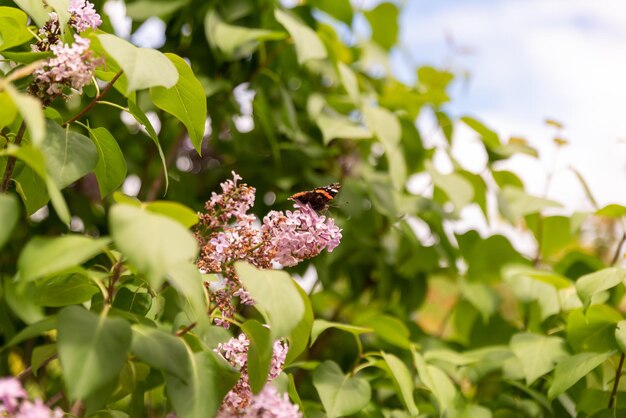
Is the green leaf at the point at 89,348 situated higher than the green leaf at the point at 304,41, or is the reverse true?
the green leaf at the point at 89,348

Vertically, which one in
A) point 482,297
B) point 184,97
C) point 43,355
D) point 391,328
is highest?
point 184,97

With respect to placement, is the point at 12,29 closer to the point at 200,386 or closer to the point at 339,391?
the point at 200,386

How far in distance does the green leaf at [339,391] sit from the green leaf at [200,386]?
25 cm

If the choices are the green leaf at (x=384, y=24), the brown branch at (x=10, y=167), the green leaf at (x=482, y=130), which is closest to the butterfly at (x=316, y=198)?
the brown branch at (x=10, y=167)

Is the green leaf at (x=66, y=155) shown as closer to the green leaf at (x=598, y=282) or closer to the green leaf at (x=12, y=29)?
the green leaf at (x=12, y=29)

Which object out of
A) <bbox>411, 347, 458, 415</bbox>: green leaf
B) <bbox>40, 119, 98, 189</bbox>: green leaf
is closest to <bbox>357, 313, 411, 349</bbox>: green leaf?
<bbox>411, 347, 458, 415</bbox>: green leaf

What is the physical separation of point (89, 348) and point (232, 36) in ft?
2.81

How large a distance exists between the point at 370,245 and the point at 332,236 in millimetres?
810

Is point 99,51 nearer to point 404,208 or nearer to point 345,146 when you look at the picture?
point 404,208

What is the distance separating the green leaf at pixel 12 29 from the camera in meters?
0.76

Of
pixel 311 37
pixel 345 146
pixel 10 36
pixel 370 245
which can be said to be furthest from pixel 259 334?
pixel 345 146

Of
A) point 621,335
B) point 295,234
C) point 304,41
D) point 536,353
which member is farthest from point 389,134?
point 295,234

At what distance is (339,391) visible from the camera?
954mm

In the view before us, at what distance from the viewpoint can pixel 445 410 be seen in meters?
1.04
